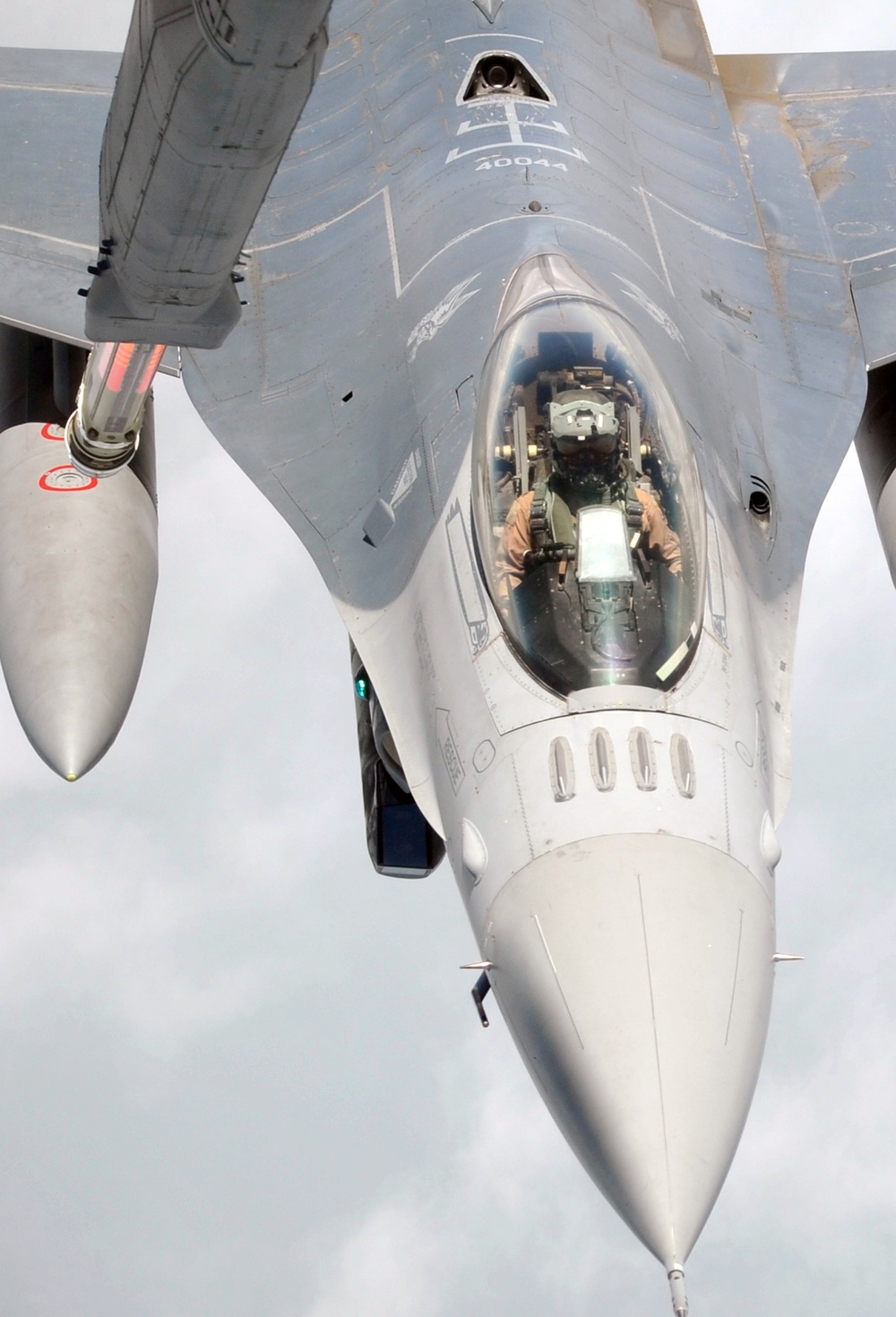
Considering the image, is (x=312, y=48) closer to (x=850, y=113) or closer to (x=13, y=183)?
(x=13, y=183)

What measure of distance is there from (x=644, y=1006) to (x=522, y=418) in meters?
3.12

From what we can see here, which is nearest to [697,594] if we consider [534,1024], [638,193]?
[534,1024]

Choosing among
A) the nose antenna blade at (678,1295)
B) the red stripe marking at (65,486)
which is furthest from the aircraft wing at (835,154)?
the nose antenna blade at (678,1295)

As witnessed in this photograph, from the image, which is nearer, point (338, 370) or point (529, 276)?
point (529, 276)

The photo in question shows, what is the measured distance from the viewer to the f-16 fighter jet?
8.02 meters

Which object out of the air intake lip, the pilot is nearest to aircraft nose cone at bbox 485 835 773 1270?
the pilot

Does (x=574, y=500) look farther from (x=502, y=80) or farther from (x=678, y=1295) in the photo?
(x=502, y=80)

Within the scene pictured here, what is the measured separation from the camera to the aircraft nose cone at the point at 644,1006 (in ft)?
26.3

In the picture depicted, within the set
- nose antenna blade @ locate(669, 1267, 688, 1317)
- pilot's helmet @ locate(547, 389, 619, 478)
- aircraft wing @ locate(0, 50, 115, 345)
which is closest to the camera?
nose antenna blade @ locate(669, 1267, 688, 1317)

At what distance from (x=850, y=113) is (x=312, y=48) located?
11.5 m

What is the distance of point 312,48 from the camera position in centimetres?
652

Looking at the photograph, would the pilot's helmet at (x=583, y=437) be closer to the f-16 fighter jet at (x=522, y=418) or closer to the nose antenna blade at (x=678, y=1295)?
the f-16 fighter jet at (x=522, y=418)

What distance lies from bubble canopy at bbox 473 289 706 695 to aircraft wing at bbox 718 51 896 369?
185 inches

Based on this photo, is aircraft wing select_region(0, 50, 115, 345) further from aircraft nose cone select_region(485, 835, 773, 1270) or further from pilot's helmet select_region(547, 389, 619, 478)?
aircraft nose cone select_region(485, 835, 773, 1270)
